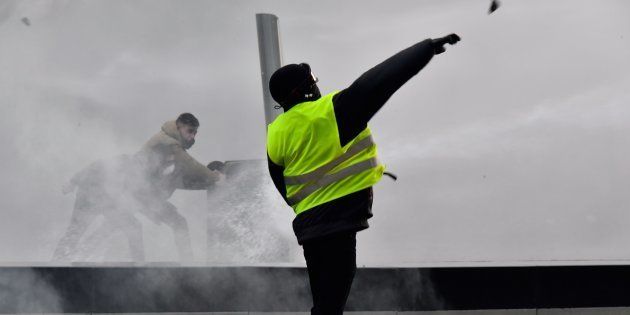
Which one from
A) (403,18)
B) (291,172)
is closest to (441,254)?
(403,18)

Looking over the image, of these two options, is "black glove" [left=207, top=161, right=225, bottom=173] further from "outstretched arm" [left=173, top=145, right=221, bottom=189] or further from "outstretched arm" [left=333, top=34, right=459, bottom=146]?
"outstretched arm" [left=333, top=34, right=459, bottom=146]

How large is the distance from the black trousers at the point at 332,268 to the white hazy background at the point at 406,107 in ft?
16.5

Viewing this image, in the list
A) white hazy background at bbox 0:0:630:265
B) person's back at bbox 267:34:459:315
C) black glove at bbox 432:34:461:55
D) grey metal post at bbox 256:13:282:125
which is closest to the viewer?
black glove at bbox 432:34:461:55

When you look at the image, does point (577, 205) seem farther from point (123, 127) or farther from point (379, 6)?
point (123, 127)

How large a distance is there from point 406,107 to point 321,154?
6357 mm

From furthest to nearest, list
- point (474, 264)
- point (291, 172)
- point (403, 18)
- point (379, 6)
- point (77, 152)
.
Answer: point (379, 6)
point (403, 18)
point (77, 152)
point (474, 264)
point (291, 172)

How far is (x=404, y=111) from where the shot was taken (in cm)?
969

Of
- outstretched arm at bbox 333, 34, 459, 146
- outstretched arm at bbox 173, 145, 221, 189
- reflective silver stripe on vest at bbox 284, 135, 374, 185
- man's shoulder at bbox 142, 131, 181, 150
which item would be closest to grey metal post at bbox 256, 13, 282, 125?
outstretched arm at bbox 173, 145, 221, 189

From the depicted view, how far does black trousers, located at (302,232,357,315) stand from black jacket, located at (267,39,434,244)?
0.04m

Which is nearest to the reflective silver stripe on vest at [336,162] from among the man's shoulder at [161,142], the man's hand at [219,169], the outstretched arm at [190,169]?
the man's hand at [219,169]

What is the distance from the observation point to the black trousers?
349cm

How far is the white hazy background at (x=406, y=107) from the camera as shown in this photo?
30.0ft

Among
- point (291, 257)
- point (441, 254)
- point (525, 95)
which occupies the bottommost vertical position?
point (441, 254)

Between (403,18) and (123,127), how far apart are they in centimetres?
303
